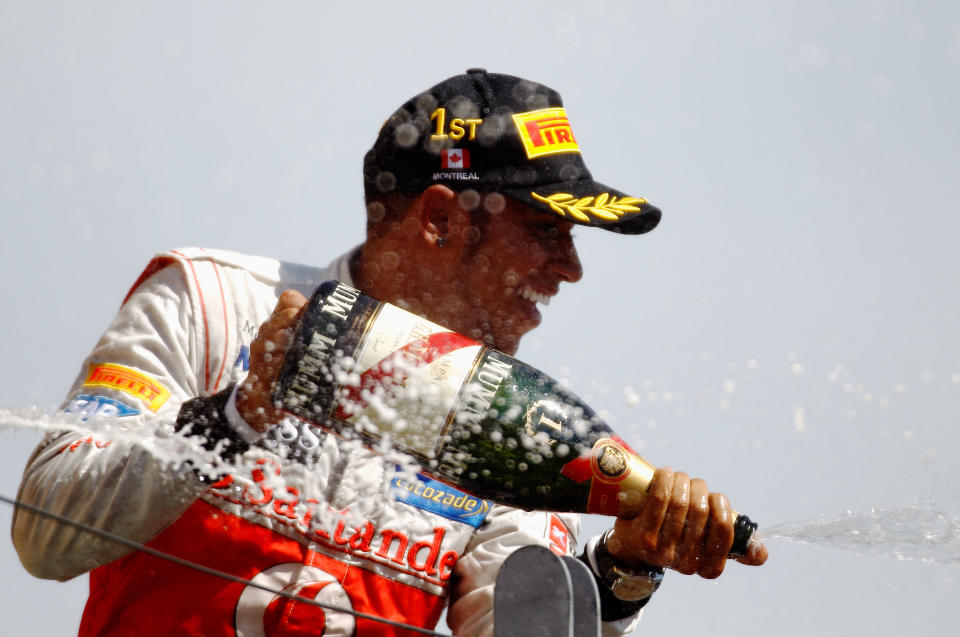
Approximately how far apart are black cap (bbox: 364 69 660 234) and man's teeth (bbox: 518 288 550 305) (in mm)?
201

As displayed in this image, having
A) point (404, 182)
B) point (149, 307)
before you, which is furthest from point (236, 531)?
point (404, 182)

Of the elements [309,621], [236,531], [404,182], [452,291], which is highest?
[404,182]

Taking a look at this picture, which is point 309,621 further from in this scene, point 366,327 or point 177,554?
point 366,327

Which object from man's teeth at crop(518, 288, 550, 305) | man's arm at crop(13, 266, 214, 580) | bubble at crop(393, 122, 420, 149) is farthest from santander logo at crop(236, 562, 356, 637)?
bubble at crop(393, 122, 420, 149)

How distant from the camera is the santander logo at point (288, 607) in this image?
2008mm

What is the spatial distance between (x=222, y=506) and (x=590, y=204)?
106 centimetres

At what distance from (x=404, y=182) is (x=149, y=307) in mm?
716

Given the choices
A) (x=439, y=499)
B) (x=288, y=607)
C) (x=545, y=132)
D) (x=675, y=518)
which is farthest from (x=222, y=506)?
(x=545, y=132)

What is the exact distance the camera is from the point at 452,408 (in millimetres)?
1674

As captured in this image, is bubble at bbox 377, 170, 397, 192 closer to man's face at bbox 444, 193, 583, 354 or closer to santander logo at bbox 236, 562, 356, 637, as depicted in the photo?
man's face at bbox 444, 193, 583, 354

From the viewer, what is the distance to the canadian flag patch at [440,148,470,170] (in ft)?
8.04

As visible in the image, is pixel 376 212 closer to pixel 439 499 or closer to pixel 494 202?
pixel 494 202

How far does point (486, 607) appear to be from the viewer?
2.19 metres

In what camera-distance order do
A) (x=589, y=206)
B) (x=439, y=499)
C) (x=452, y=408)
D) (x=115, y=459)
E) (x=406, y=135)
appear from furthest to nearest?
(x=406, y=135) → (x=589, y=206) → (x=439, y=499) → (x=115, y=459) → (x=452, y=408)
